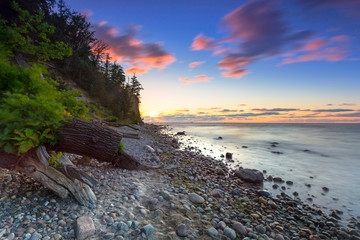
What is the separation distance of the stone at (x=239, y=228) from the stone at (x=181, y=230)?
1.35 meters

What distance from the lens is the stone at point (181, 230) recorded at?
10.1 ft

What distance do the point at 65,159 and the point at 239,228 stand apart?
16.1 ft

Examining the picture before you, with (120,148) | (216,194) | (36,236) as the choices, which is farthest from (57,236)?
(216,194)

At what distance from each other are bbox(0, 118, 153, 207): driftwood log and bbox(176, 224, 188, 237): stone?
1835 mm

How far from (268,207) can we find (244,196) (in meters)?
0.76

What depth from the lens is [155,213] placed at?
3.63 m

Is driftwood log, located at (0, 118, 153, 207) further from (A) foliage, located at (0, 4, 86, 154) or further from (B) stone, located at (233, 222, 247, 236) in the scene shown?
(B) stone, located at (233, 222, 247, 236)

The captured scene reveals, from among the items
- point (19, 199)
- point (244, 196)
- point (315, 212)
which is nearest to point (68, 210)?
point (19, 199)

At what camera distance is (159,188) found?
16.3ft

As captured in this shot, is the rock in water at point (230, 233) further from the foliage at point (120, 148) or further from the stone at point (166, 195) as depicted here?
the foliage at point (120, 148)

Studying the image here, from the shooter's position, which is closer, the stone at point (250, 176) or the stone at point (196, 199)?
the stone at point (196, 199)

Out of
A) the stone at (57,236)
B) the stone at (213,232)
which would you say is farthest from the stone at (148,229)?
the stone at (57,236)

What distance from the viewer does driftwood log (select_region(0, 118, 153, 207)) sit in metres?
3.34

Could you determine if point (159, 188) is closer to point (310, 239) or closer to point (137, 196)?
Answer: point (137, 196)
